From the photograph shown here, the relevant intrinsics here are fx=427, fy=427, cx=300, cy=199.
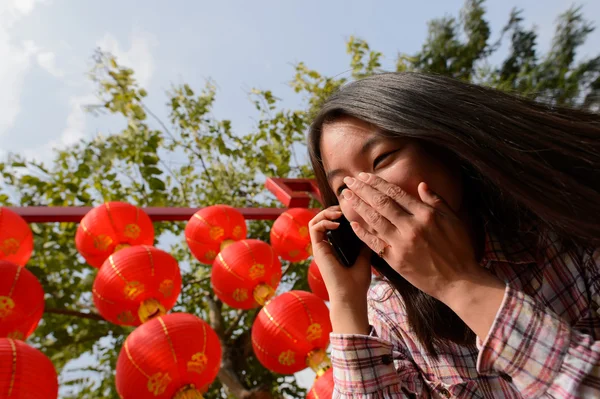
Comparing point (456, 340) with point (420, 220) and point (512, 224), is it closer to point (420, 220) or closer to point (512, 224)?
point (512, 224)

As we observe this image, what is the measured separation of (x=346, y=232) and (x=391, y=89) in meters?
0.56

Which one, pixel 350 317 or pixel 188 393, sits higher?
pixel 350 317

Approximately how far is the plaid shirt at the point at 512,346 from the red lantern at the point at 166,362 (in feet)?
4.01

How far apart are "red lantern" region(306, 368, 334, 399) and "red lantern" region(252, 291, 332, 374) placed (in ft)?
0.52

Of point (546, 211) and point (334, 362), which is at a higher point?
point (546, 211)

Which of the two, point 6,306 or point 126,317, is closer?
point 6,306

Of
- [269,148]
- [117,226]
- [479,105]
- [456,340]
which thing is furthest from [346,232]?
[269,148]

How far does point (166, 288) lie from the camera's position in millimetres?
3061

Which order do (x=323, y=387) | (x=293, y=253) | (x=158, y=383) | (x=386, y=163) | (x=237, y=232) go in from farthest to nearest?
(x=293, y=253) → (x=237, y=232) → (x=323, y=387) → (x=158, y=383) → (x=386, y=163)

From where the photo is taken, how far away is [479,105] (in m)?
1.34

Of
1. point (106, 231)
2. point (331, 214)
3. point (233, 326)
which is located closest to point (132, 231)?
point (106, 231)

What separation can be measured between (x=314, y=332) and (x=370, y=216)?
180 centimetres

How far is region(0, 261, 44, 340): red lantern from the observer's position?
2727 millimetres

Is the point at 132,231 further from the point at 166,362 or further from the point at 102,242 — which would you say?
the point at 166,362
